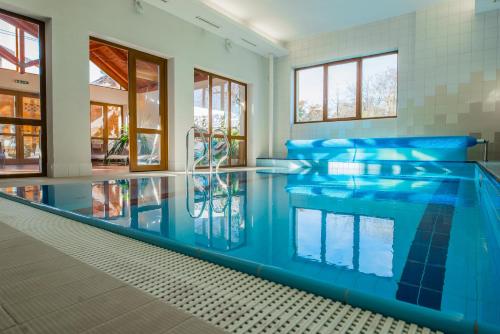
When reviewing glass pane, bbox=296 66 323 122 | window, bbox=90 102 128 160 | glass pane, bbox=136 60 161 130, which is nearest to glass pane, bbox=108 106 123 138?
window, bbox=90 102 128 160

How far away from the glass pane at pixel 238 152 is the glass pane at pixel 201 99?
1.24 m

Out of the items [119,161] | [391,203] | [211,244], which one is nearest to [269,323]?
[211,244]

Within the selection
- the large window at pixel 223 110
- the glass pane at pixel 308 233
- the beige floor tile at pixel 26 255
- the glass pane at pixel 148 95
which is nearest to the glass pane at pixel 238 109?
the large window at pixel 223 110

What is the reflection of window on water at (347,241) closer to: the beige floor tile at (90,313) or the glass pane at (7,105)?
the beige floor tile at (90,313)

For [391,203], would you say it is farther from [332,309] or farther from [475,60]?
[475,60]

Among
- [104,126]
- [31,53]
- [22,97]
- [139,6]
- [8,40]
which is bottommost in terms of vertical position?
[22,97]

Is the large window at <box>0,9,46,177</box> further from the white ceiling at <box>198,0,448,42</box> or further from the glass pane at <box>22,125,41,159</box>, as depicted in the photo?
the white ceiling at <box>198,0,448,42</box>

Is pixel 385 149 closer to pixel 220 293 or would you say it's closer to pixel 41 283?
pixel 220 293

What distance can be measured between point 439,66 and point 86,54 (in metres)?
7.26

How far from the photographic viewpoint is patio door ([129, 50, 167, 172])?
21.1ft

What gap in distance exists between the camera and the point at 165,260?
1.27m

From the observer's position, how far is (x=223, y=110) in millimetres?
8648

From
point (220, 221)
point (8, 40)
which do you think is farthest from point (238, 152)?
point (220, 221)

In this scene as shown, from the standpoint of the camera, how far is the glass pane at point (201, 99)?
25.9ft
